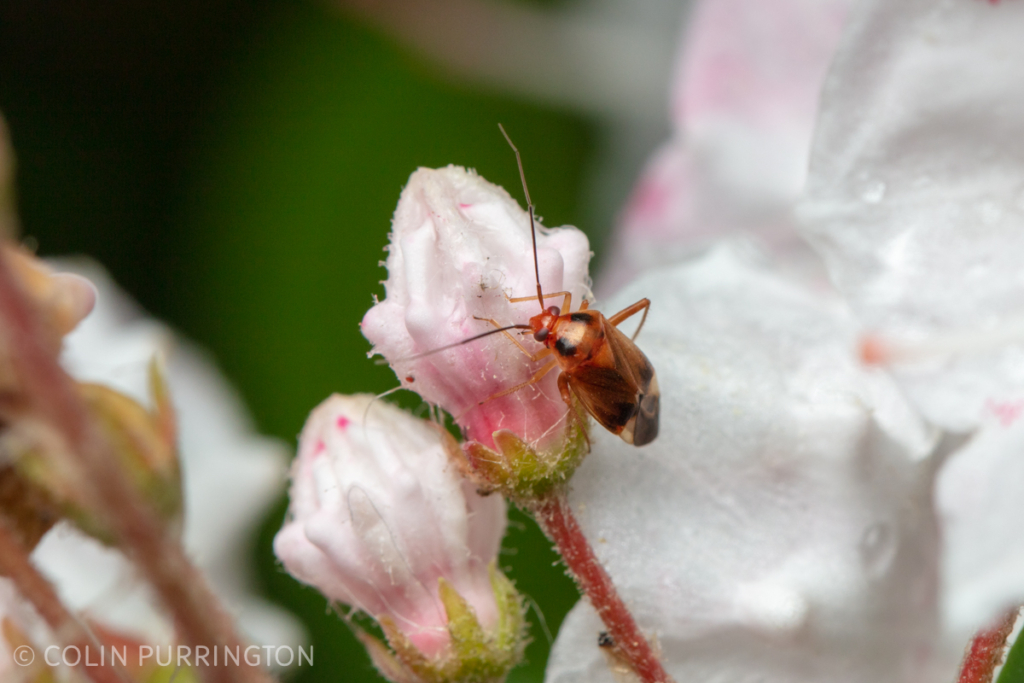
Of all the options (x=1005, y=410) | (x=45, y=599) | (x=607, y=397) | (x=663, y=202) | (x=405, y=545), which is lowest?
(x=45, y=599)

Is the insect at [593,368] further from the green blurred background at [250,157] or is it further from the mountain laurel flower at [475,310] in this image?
the green blurred background at [250,157]

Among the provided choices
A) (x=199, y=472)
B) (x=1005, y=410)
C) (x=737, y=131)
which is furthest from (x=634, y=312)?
(x=199, y=472)

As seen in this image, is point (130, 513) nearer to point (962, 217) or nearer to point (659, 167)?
point (962, 217)

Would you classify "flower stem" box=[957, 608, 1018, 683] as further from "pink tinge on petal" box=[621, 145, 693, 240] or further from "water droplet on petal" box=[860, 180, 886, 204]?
"pink tinge on petal" box=[621, 145, 693, 240]

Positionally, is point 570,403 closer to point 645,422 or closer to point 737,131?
point 645,422

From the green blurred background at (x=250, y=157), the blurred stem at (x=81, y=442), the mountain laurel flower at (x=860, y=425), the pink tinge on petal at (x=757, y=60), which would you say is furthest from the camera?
the green blurred background at (x=250, y=157)

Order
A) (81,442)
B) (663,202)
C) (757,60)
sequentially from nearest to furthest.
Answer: (81,442)
(757,60)
(663,202)

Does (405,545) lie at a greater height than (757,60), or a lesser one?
lesser

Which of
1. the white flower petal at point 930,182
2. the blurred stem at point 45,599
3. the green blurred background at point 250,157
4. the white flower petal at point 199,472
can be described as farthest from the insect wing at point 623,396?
the green blurred background at point 250,157
